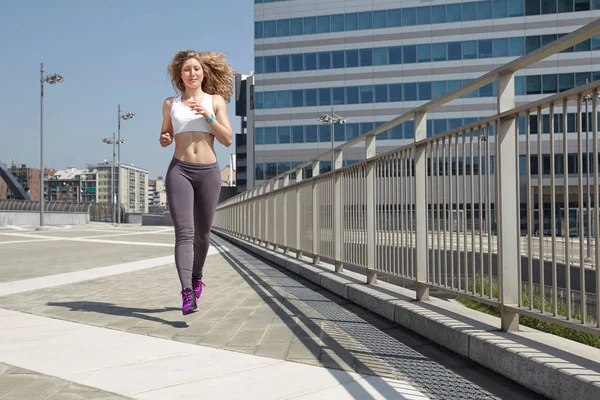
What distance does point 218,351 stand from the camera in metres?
3.95

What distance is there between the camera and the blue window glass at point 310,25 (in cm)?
5241

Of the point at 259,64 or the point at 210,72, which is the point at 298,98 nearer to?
the point at 259,64

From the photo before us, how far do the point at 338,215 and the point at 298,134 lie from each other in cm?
4593

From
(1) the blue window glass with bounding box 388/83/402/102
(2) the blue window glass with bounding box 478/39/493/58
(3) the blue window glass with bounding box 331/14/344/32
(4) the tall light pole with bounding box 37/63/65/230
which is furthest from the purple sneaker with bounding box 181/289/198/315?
(3) the blue window glass with bounding box 331/14/344/32

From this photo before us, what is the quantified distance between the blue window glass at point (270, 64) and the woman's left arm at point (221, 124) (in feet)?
163

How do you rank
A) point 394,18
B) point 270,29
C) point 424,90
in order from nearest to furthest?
point 424,90 → point 394,18 → point 270,29

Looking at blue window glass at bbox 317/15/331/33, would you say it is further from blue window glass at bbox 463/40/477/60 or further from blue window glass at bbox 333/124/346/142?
blue window glass at bbox 463/40/477/60

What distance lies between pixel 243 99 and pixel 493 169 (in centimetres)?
9834

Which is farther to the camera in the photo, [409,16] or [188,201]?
[409,16]

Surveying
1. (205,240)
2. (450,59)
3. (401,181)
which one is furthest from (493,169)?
(450,59)

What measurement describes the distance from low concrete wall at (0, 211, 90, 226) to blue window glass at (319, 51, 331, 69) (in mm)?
26689

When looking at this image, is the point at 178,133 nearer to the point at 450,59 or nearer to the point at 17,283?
the point at 17,283

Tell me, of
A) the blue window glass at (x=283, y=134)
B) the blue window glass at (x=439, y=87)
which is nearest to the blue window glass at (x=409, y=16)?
the blue window glass at (x=439, y=87)

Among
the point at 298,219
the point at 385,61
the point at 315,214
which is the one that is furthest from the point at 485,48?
the point at 315,214
